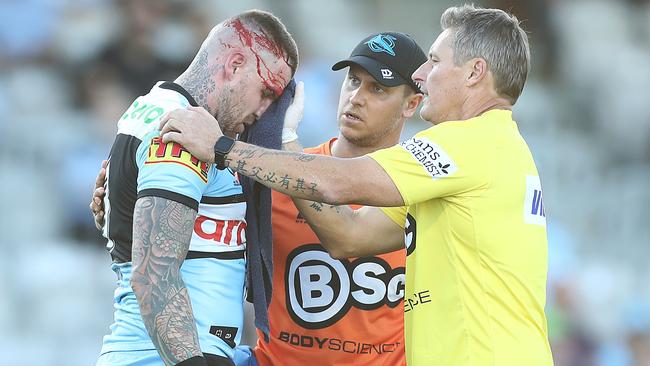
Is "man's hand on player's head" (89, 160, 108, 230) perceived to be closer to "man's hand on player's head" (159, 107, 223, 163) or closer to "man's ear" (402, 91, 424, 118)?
"man's hand on player's head" (159, 107, 223, 163)

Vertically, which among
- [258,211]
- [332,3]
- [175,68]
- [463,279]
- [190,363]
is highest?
[332,3]

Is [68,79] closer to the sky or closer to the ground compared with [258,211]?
closer to the sky

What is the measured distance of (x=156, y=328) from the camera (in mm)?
4078

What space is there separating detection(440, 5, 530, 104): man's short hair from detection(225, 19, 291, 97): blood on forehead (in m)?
0.70

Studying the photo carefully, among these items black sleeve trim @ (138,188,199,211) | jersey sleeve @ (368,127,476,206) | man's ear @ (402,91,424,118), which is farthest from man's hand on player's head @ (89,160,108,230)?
man's ear @ (402,91,424,118)

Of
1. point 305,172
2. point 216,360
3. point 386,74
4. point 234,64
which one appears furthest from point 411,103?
point 216,360

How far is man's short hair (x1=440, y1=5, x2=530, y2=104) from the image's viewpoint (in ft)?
14.8

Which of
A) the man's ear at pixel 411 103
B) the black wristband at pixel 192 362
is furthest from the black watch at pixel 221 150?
the man's ear at pixel 411 103

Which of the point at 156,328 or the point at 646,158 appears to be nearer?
the point at 156,328

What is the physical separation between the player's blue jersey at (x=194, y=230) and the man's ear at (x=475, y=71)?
3.24 feet

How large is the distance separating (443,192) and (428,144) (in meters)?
0.19

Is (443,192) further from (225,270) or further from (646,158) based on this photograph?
(646,158)

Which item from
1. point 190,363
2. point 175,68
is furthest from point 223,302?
point 175,68

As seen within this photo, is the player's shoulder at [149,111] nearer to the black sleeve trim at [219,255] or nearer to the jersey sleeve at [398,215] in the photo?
the black sleeve trim at [219,255]
